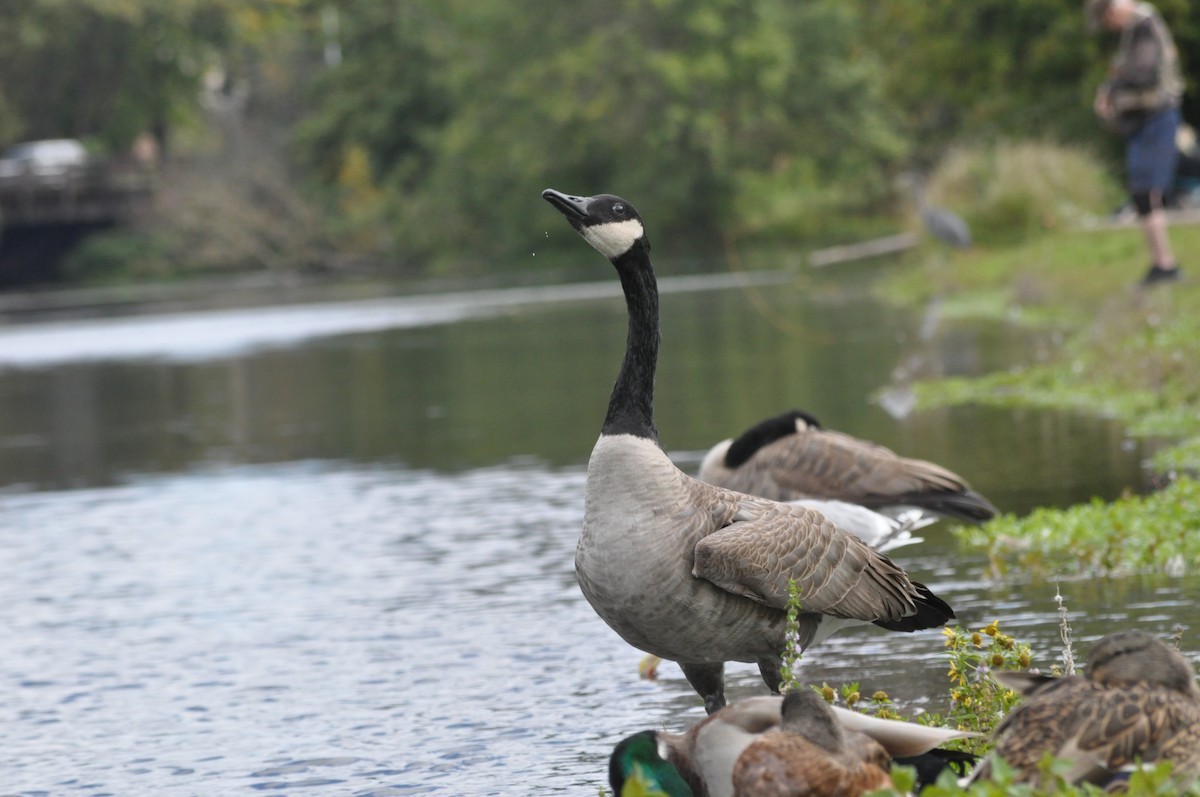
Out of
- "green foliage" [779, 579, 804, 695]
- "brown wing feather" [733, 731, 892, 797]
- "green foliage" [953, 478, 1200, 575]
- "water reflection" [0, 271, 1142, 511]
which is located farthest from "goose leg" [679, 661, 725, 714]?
"water reflection" [0, 271, 1142, 511]

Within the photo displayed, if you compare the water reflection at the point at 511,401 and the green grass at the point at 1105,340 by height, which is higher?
the green grass at the point at 1105,340

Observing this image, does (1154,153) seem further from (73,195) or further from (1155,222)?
(73,195)

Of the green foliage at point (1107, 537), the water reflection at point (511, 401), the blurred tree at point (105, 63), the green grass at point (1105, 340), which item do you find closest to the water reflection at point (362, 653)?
the green foliage at point (1107, 537)

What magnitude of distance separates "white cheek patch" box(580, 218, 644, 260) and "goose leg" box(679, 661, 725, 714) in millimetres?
1352

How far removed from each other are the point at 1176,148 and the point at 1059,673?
11.7 m

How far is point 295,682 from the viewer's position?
26.8ft

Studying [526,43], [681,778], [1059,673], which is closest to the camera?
[681,778]

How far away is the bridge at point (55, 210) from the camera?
259 feet

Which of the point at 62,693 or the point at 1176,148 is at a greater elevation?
the point at 1176,148

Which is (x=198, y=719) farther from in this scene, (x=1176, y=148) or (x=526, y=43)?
(x=526, y=43)

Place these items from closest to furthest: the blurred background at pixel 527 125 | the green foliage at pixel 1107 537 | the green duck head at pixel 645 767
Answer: the green duck head at pixel 645 767 < the green foliage at pixel 1107 537 < the blurred background at pixel 527 125

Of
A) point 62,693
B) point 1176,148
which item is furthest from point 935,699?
point 1176,148

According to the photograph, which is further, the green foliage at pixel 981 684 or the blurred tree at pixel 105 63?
the blurred tree at pixel 105 63

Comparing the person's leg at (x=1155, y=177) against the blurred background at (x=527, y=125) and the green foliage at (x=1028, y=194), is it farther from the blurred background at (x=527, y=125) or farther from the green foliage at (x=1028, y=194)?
the green foliage at (x=1028, y=194)
